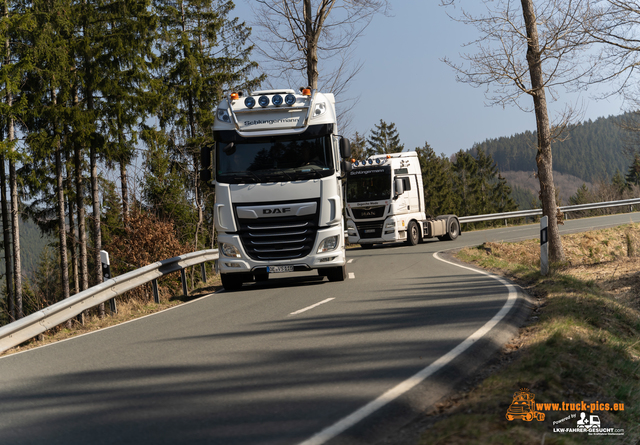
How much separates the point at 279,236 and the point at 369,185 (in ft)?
42.2

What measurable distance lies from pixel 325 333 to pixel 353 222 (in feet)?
57.3

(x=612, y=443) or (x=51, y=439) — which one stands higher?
(x=51, y=439)

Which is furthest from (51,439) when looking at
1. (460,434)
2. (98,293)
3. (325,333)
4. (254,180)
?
(254,180)

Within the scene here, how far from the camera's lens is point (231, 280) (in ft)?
41.0

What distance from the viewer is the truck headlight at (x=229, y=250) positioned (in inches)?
457

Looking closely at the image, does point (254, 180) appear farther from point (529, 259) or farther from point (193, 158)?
point (193, 158)

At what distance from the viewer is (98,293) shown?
32.7 ft

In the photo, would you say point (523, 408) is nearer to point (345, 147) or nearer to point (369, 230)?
point (345, 147)

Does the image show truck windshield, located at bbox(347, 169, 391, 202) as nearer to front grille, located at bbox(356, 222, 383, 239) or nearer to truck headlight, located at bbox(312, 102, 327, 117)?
front grille, located at bbox(356, 222, 383, 239)

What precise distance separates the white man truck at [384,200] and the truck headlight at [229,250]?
41.5 ft

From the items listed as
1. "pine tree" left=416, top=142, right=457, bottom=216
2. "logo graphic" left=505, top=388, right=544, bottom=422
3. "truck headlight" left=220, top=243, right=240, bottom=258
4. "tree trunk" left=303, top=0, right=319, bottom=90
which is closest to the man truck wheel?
"tree trunk" left=303, top=0, right=319, bottom=90

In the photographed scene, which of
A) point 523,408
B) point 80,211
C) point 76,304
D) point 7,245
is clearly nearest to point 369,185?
point 80,211

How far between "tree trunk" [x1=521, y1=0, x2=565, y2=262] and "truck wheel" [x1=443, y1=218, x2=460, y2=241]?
38.8ft

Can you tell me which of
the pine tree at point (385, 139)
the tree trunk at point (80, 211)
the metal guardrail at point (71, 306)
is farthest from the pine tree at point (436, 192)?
the metal guardrail at point (71, 306)
